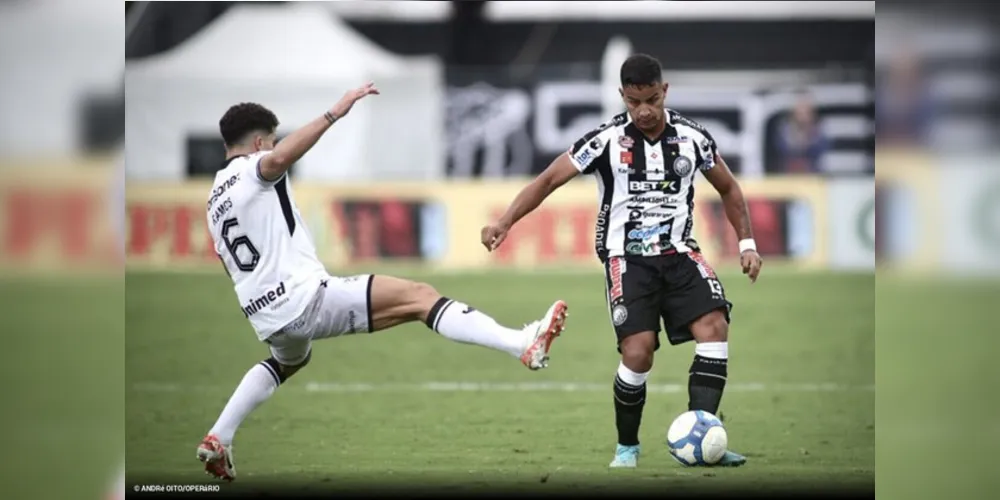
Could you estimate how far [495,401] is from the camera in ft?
27.4

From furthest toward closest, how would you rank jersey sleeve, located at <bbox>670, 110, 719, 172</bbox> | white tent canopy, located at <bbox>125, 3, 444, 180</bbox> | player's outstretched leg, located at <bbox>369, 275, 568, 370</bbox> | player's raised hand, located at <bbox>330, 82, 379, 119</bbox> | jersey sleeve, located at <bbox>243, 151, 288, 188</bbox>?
white tent canopy, located at <bbox>125, 3, 444, 180</bbox>, jersey sleeve, located at <bbox>670, 110, 719, 172</bbox>, jersey sleeve, located at <bbox>243, 151, 288, 188</bbox>, player's outstretched leg, located at <bbox>369, 275, 568, 370</bbox>, player's raised hand, located at <bbox>330, 82, 379, 119</bbox>

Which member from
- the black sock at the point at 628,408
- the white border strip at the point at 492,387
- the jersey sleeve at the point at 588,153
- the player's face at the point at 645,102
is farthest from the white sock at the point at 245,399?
the white border strip at the point at 492,387

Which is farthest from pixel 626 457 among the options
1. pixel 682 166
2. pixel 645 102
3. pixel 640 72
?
pixel 640 72

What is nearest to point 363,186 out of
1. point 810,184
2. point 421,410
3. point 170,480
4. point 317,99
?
point 317,99

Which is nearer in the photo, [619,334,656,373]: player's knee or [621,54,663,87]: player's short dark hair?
[621,54,663,87]: player's short dark hair

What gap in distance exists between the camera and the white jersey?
17.8 ft

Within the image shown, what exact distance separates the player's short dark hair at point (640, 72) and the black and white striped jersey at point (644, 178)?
30cm

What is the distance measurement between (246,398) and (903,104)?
4.06 metres

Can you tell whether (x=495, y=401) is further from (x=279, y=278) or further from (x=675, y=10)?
(x=675, y=10)

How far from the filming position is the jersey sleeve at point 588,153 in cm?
561

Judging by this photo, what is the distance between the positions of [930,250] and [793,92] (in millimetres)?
14430

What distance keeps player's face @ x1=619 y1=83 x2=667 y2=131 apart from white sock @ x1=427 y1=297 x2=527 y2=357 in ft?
3.43

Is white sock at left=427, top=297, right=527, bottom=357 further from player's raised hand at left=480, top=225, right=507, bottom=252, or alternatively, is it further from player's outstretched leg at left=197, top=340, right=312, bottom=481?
player's outstretched leg at left=197, top=340, right=312, bottom=481

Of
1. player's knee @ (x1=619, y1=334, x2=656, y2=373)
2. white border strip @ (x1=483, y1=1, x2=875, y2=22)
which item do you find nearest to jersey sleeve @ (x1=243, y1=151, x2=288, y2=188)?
player's knee @ (x1=619, y1=334, x2=656, y2=373)
